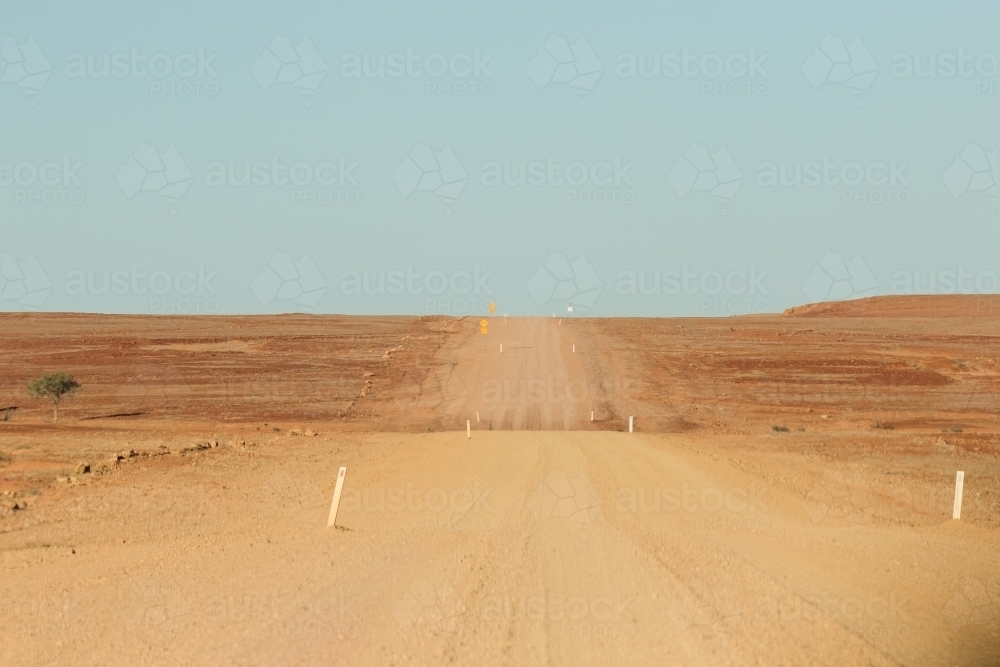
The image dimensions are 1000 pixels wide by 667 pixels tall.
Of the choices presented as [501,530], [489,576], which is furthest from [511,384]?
[489,576]

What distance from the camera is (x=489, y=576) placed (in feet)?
43.3

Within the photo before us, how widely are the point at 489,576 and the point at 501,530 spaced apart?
361 cm

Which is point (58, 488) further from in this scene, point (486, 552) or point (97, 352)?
point (97, 352)

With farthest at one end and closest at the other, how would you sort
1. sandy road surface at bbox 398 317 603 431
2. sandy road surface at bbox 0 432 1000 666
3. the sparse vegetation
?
sandy road surface at bbox 398 317 603 431
the sparse vegetation
sandy road surface at bbox 0 432 1000 666

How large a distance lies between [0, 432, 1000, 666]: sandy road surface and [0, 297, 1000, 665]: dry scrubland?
54mm

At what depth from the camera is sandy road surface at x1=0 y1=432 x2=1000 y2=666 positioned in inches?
408

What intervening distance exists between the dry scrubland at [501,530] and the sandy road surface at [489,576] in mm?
54

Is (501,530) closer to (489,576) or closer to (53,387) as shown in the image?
(489,576)

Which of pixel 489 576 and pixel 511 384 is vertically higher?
pixel 511 384

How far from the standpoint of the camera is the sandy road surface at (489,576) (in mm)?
10352

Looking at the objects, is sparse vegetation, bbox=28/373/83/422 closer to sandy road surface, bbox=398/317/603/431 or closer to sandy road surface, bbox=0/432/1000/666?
sandy road surface, bbox=398/317/603/431

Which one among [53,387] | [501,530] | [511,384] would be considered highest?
[511,384]

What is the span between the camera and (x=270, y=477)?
2431 centimetres

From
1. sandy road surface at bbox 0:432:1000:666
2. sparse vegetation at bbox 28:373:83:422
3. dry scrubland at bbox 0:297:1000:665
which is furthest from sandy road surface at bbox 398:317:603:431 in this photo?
sandy road surface at bbox 0:432:1000:666
